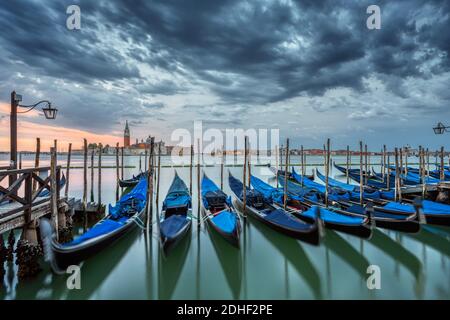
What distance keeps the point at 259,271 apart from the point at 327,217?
8.76ft

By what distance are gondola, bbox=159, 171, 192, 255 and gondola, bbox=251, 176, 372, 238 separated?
324 centimetres

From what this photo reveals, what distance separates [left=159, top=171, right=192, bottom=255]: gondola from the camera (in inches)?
212

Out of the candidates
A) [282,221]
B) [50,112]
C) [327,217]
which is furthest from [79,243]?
[327,217]

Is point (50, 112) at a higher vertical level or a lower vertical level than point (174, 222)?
higher

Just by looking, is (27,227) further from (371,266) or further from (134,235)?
(371,266)

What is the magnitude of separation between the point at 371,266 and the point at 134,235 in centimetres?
693

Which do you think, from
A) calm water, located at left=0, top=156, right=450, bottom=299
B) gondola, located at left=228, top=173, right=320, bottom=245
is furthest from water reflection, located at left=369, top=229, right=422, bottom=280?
gondola, located at left=228, top=173, right=320, bottom=245

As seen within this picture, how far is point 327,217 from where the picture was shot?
6.98m

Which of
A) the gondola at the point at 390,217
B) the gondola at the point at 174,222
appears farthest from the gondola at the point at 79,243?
the gondola at the point at 390,217

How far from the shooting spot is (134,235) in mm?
8070

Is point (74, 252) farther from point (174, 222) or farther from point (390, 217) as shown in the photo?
point (390, 217)

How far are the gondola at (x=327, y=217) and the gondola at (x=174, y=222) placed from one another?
3238mm

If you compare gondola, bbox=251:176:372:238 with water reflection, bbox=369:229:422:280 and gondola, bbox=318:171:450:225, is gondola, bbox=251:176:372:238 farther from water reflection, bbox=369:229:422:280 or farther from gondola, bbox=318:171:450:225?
gondola, bbox=318:171:450:225
